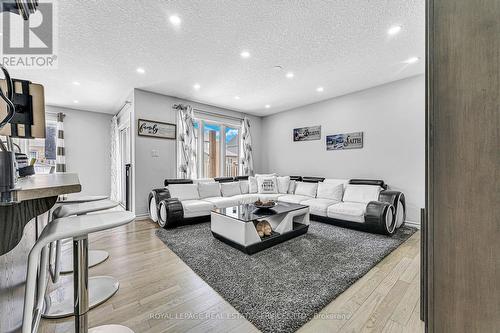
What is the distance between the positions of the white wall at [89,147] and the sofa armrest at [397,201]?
6.96m

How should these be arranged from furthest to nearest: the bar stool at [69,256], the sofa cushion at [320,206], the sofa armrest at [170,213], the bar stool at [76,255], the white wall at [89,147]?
1. the white wall at [89,147]
2. the sofa cushion at [320,206]
3. the sofa armrest at [170,213]
4. the bar stool at [69,256]
5. the bar stool at [76,255]

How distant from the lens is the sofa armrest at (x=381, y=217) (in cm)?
297

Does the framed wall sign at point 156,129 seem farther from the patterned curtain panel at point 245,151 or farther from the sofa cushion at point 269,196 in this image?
the sofa cushion at point 269,196

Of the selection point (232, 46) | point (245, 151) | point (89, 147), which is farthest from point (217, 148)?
point (89, 147)

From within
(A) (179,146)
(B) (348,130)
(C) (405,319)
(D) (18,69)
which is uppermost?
(D) (18,69)

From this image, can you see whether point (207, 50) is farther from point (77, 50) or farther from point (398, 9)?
point (398, 9)

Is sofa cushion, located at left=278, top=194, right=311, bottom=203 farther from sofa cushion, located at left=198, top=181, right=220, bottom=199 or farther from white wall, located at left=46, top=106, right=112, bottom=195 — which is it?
white wall, located at left=46, top=106, right=112, bottom=195

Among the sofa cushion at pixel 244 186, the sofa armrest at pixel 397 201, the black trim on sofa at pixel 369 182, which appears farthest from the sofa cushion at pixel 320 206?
the sofa cushion at pixel 244 186

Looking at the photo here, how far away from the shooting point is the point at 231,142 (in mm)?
6004

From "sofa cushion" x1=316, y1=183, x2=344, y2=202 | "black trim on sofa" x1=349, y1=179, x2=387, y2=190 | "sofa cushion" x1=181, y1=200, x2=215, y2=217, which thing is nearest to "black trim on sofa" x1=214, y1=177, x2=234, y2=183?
"sofa cushion" x1=181, y1=200, x2=215, y2=217

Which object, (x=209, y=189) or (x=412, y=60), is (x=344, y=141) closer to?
(x=412, y=60)

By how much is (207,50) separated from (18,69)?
2.94 meters

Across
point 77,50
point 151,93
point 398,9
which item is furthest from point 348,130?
point 77,50

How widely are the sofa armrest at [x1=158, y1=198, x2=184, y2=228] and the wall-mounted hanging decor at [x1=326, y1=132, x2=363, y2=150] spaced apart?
11.3ft
